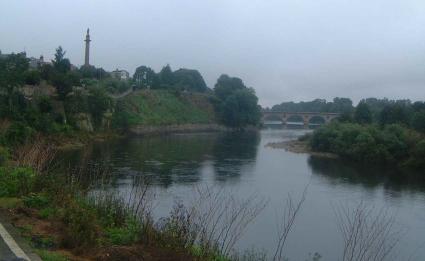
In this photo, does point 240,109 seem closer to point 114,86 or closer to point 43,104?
point 114,86

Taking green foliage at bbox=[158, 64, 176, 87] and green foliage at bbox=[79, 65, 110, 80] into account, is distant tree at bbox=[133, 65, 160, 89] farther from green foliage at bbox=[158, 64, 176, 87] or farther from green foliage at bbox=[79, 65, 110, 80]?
green foliage at bbox=[79, 65, 110, 80]

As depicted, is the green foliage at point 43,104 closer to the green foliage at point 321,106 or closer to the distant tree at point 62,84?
the distant tree at point 62,84

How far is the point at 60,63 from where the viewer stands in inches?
2277

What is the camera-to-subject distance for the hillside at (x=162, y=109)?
7025cm

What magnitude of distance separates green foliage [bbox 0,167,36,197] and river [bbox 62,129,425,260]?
6.33 m

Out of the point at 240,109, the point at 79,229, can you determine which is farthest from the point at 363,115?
the point at 79,229

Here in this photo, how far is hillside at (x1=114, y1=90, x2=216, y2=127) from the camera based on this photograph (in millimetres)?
70250

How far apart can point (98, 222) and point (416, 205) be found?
19416 millimetres

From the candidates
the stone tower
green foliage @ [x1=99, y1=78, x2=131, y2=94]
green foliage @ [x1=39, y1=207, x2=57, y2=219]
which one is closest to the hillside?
green foliage @ [x1=99, y1=78, x2=131, y2=94]

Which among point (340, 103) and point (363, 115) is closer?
point (363, 115)

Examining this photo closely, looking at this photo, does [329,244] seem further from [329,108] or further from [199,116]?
[329,108]

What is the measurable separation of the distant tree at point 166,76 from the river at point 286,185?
4908cm

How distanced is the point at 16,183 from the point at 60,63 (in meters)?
48.3

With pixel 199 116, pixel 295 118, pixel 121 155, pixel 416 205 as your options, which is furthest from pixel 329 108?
pixel 416 205
